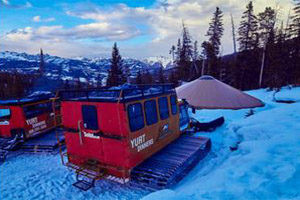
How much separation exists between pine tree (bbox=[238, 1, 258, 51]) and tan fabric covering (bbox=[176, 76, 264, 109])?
2041cm

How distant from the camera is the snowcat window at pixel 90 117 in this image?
5.75m

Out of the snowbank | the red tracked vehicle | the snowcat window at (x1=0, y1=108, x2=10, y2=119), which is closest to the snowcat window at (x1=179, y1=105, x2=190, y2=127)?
the red tracked vehicle

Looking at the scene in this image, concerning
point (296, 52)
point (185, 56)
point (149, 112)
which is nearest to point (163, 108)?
point (149, 112)

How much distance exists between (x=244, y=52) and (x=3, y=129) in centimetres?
3166

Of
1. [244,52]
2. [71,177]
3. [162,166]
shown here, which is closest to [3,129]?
[71,177]

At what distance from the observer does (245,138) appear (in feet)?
25.4

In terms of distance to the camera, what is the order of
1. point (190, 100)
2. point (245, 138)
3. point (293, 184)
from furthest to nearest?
point (190, 100), point (245, 138), point (293, 184)

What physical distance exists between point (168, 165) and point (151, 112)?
1.71 m

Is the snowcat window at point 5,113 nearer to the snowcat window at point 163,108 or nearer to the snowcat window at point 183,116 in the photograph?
the snowcat window at point 163,108

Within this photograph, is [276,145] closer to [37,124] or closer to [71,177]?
[71,177]

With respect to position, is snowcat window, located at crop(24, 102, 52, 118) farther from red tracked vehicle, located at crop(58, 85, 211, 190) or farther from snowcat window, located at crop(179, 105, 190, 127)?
snowcat window, located at crop(179, 105, 190, 127)

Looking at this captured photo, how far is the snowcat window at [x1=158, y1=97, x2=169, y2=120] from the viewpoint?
6795 mm

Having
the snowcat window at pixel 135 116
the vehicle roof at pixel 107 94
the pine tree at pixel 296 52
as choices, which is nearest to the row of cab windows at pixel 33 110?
the vehicle roof at pixel 107 94

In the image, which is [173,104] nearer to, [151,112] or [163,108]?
[163,108]
